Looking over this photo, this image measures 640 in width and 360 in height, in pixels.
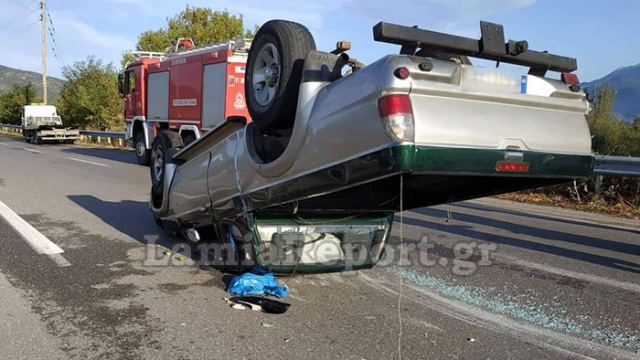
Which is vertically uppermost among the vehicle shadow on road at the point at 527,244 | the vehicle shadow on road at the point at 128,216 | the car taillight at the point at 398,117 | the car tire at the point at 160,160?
the car taillight at the point at 398,117

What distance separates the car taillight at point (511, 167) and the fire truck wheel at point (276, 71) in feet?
4.60

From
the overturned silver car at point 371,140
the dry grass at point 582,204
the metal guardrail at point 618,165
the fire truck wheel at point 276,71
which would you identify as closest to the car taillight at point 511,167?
the overturned silver car at point 371,140

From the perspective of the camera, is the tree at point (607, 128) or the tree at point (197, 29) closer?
the tree at point (607, 128)

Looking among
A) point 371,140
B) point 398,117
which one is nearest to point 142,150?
point 371,140

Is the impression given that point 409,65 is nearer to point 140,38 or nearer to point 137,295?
point 137,295

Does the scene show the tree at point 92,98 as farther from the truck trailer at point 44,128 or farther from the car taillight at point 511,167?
the car taillight at point 511,167

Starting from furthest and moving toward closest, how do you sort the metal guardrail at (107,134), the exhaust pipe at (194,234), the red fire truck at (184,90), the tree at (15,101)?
1. the tree at (15,101)
2. the metal guardrail at (107,134)
3. the red fire truck at (184,90)
4. the exhaust pipe at (194,234)

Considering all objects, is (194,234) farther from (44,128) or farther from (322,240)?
(44,128)

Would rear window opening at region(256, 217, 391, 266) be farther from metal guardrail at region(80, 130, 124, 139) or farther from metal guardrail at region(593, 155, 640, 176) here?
metal guardrail at region(80, 130, 124, 139)

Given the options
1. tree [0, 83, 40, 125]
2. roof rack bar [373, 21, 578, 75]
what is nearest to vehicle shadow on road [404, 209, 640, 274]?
roof rack bar [373, 21, 578, 75]

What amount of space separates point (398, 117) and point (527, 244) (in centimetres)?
440

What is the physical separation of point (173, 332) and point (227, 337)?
0.38 meters

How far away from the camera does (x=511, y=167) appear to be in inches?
126

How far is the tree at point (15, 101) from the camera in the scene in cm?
5859
